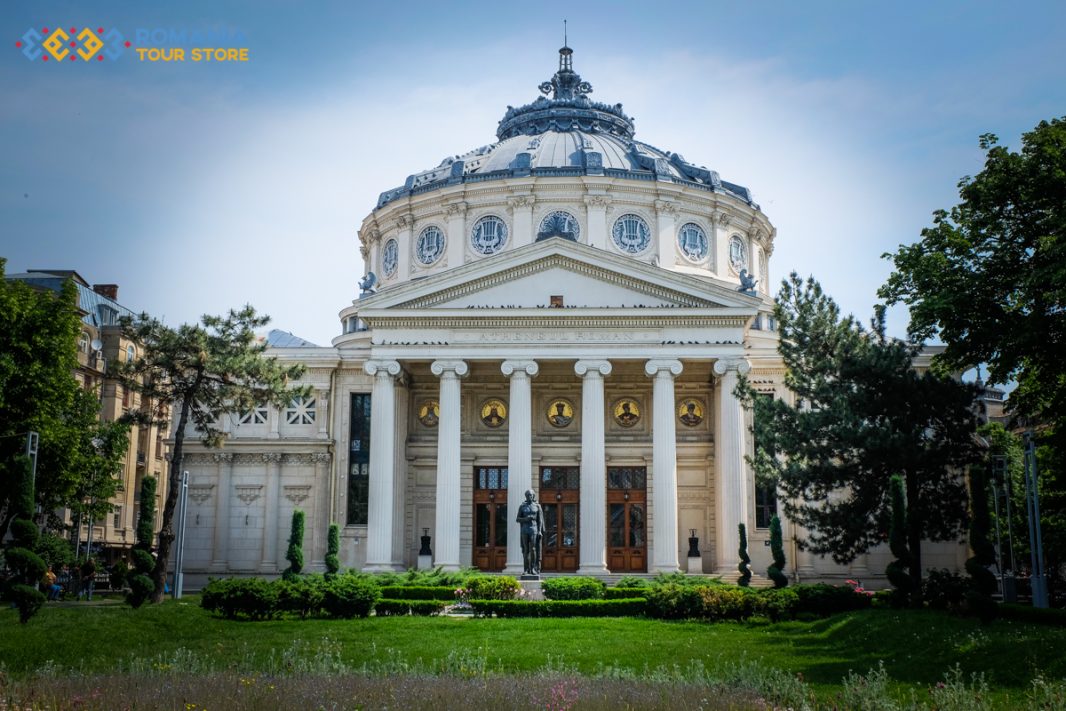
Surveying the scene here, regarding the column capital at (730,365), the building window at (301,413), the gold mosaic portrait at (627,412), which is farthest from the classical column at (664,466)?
the building window at (301,413)

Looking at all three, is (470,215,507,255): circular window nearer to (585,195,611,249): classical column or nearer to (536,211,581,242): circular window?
(536,211,581,242): circular window

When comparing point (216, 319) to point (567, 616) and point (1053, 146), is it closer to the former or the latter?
point (567, 616)

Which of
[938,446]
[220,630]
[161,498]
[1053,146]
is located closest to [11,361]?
[220,630]

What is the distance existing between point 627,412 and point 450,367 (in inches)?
390

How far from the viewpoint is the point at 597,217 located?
58969mm

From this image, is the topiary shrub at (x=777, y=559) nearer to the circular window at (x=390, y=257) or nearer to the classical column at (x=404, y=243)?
the classical column at (x=404, y=243)

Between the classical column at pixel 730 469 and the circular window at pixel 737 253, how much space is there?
15635mm

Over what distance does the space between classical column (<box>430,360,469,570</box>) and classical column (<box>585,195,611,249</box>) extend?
14.1 metres

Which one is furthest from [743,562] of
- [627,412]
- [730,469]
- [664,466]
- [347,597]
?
[347,597]

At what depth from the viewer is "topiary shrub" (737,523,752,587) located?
4153cm

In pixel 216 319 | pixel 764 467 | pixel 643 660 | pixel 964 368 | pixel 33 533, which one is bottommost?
pixel 643 660

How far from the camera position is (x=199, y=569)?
179 ft

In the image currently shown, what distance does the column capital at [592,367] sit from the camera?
47.4 m

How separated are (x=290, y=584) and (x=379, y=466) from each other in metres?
15.7
